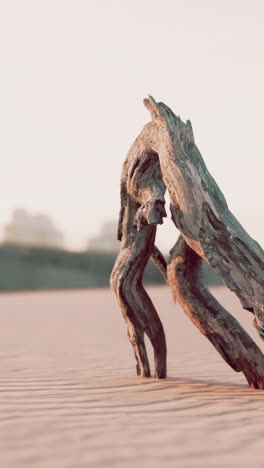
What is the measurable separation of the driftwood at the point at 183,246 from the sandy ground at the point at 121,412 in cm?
45

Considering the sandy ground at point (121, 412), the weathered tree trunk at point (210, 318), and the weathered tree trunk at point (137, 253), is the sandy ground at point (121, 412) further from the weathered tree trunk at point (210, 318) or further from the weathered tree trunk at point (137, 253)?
the weathered tree trunk at point (137, 253)

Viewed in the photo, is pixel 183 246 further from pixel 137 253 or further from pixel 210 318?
pixel 210 318

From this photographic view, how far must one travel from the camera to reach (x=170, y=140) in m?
6.23

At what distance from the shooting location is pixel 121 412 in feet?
17.0

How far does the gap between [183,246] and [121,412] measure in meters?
1.92

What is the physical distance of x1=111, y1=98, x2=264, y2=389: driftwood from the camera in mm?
5930

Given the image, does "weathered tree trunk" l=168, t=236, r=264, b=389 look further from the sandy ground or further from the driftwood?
the sandy ground

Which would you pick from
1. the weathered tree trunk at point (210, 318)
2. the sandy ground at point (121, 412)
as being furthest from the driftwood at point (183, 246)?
the sandy ground at point (121, 412)

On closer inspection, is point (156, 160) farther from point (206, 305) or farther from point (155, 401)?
point (155, 401)

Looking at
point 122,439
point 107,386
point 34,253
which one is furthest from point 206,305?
point 34,253

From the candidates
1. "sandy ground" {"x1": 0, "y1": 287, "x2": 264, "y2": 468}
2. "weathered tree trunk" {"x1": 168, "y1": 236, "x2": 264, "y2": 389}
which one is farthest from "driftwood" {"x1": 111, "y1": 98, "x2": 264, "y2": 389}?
"sandy ground" {"x1": 0, "y1": 287, "x2": 264, "y2": 468}

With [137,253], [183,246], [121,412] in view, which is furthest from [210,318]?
[121,412]

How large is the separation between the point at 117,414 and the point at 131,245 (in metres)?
2.13

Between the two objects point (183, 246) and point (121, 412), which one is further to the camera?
point (183, 246)
